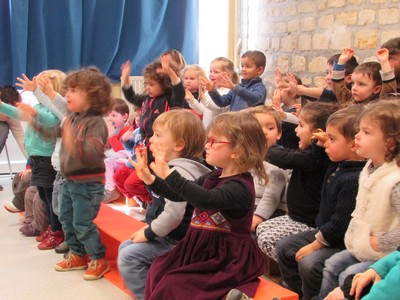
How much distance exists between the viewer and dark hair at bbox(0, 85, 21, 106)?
4625 mm

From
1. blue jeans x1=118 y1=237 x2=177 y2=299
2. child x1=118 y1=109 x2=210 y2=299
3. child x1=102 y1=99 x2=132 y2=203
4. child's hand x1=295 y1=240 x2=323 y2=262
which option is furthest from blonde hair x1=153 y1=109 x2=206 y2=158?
child x1=102 y1=99 x2=132 y2=203

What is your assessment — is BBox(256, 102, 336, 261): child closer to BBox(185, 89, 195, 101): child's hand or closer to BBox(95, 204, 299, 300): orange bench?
BBox(95, 204, 299, 300): orange bench

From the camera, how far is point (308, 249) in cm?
225

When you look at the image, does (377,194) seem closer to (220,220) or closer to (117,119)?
(220,220)

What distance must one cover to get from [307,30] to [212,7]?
169 cm

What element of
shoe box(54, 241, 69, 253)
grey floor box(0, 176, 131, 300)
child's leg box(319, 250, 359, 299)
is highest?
child's leg box(319, 250, 359, 299)

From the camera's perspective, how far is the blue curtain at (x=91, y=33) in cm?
516

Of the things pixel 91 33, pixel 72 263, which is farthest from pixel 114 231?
pixel 91 33

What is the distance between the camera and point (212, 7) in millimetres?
5766

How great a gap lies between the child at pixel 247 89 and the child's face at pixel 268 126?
30.7 inches

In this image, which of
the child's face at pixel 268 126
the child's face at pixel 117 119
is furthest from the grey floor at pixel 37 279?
the child's face at pixel 117 119

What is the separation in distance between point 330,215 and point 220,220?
0.52m

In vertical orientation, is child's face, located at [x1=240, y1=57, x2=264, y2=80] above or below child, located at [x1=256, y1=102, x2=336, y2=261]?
above

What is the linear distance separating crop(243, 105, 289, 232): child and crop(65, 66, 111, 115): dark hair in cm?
78
